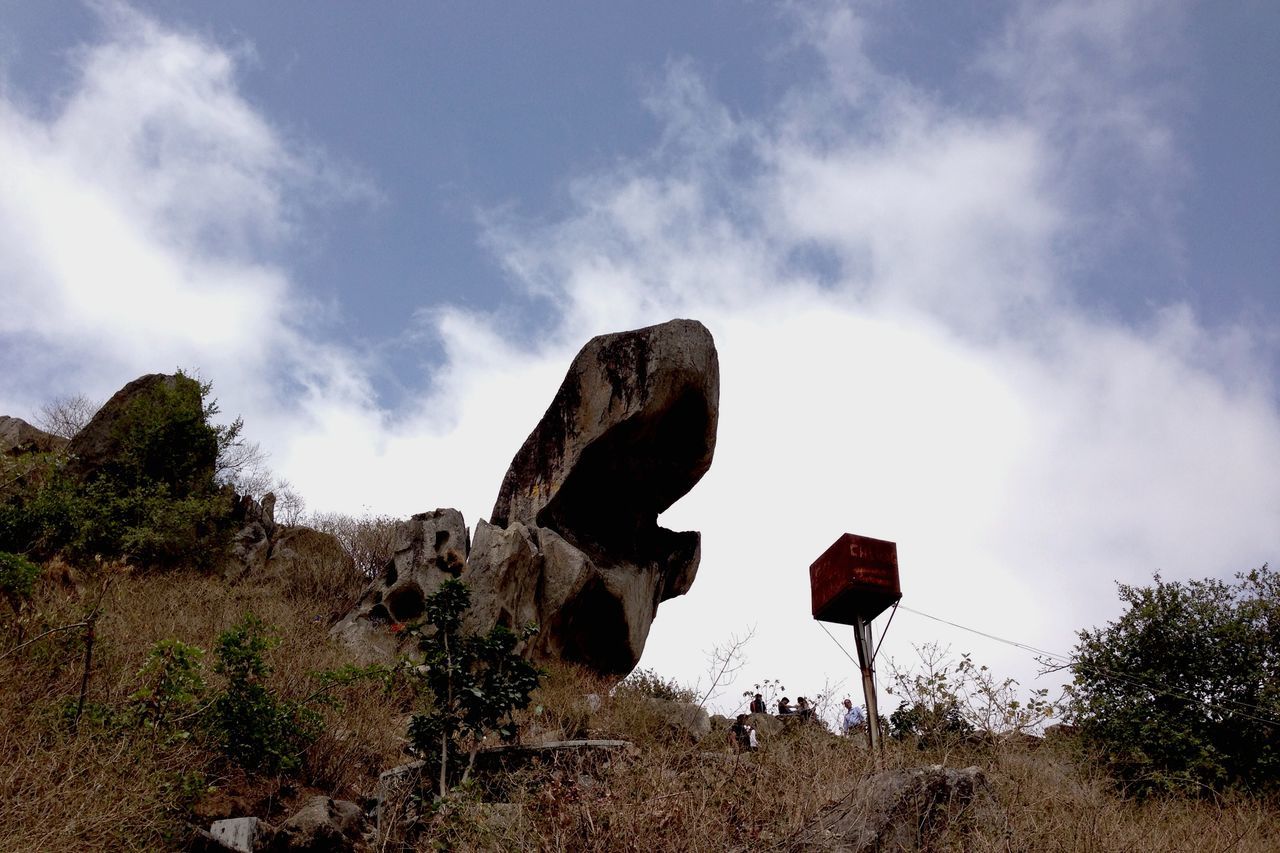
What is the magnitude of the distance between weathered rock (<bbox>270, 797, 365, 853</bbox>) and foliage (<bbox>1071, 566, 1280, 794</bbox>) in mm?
10313

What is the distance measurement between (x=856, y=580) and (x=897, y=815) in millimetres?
3415

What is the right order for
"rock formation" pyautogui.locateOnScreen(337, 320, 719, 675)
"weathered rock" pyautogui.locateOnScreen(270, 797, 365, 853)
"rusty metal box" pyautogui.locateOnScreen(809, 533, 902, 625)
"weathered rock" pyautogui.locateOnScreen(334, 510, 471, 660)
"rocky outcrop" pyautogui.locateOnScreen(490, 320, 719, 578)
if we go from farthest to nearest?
"rocky outcrop" pyautogui.locateOnScreen(490, 320, 719, 578) < "rock formation" pyautogui.locateOnScreen(337, 320, 719, 675) < "weathered rock" pyautogui.locateOnScreen(334, 510, 471, 660) < "rusty metal box" pyautogui.locateOnScreen(809, 533, 902, 625) < "weathered rock" pyautogui.locateOnScreen(270, 797, 365, 853)

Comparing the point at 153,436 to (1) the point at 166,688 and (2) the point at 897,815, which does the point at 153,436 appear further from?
(2) the point at 897,815

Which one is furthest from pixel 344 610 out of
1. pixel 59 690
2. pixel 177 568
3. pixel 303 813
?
pixel 303 813

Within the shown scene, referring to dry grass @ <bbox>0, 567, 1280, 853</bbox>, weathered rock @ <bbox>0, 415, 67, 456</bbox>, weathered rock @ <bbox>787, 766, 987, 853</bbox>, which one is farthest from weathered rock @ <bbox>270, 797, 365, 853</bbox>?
weathered rock @ <bbox>0, 415, 67, 456</bbox>

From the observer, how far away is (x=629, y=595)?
15758 mm

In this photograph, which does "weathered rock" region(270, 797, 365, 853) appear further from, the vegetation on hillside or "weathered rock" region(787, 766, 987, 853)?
"weathered rock" region(787, 766, 987, 853)

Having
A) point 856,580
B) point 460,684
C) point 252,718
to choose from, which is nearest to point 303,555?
point 252,718

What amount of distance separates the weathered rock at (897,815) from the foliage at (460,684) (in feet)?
9.69

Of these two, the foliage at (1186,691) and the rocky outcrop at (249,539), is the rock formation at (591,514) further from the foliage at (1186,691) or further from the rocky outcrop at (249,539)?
the foliage at (1186,691)

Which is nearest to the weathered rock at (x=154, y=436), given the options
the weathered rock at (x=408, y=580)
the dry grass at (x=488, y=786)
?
the weathered rock at (x=408, y=580)

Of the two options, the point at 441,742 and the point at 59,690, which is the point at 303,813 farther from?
the point at 59,690

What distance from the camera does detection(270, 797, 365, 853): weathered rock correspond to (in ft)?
22.7

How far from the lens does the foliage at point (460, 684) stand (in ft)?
25.9
